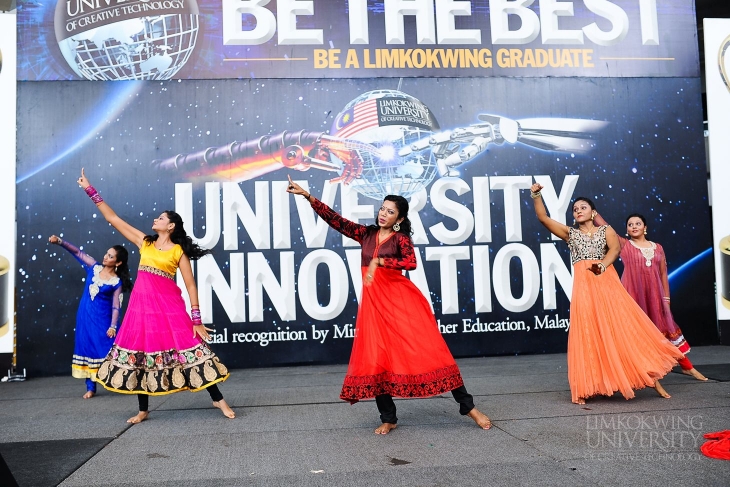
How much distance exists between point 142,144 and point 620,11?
6175 millimetres

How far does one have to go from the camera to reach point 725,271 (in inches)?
348

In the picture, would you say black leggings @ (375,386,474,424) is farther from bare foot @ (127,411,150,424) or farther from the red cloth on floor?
bare foot @ (127,411,150,424)

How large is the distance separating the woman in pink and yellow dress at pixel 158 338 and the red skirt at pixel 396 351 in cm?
126

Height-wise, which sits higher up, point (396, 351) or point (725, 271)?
point (725, 271)

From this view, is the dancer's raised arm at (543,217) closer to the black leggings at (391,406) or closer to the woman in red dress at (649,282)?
the woman in red dress at (649,282)

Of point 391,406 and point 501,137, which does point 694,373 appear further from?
point 501,137

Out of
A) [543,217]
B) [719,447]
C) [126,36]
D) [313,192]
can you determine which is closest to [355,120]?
[313,192]

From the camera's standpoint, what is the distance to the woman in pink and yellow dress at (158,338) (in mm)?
5047

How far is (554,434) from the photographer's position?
4.19 meters

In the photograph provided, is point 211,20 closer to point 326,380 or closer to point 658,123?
point 326,380

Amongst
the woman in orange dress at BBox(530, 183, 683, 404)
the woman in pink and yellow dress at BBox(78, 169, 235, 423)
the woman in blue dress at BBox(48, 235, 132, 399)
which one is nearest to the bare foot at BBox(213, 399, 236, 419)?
the woman in pink and yellow dress at BBox(78, 169, 235, 423)

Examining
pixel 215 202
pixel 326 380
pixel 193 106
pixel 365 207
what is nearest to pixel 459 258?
pixel 365 207

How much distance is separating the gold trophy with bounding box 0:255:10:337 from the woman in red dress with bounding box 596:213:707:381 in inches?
260

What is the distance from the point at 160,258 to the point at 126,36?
433cm
